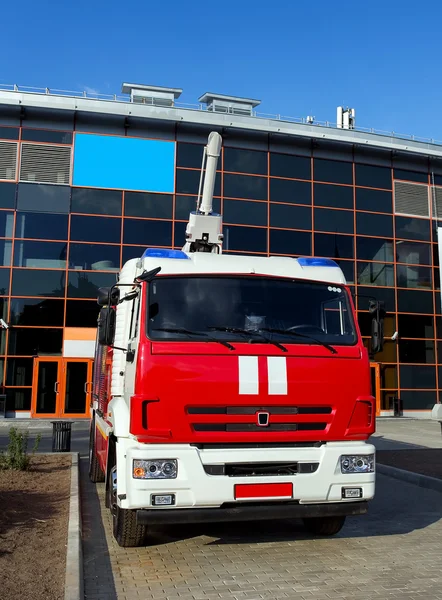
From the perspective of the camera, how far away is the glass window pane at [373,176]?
91.6 ft

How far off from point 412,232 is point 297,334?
2433cm

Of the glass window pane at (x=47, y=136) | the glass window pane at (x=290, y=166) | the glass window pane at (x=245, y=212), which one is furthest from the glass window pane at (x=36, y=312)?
the glass window pane at (x=290, y=166)

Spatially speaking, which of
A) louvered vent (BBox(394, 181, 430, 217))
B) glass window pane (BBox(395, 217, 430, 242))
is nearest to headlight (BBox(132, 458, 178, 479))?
glass window pane (BBox(395, 217, 430, 242))

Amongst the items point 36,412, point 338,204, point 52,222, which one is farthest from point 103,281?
point 338,204

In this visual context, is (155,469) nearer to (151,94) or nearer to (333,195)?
(333,195)

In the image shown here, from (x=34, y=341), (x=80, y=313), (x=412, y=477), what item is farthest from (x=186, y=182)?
(x=412, y=477)

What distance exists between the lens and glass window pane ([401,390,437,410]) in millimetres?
27297

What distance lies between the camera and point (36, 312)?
78.3 ft

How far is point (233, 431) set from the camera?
541cm

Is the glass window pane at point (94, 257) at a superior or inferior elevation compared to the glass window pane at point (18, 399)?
superior

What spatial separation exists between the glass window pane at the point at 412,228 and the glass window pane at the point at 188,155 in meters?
9.79

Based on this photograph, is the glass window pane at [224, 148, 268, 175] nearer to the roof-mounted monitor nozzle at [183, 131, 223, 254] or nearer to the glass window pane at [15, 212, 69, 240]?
the glass window pane at [15, 212, 69, 240]

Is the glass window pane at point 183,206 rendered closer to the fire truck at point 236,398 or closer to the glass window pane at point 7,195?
the glass window pane at point 7,195

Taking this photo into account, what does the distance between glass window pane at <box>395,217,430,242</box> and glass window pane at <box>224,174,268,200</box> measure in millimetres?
6750
